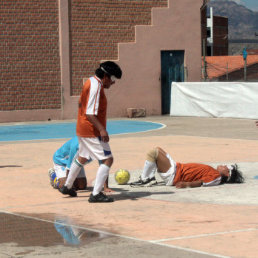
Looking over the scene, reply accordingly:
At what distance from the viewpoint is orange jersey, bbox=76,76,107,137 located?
10.2m

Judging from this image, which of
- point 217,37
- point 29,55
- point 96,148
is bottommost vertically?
point 96,148

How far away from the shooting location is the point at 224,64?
6838 cm

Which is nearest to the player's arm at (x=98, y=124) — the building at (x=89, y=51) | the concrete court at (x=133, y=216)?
the concrete court at (x=133, y=216)

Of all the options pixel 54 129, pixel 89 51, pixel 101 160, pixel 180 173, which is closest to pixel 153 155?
pixel 180 173

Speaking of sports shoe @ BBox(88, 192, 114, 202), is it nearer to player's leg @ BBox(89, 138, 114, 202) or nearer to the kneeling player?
player's leg @ BBox(89, 138, 114, 202)

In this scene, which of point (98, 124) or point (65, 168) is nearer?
point (98, 124)

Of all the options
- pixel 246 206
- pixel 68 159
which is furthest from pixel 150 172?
pixel 246 206

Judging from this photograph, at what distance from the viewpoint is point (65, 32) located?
3259 cm

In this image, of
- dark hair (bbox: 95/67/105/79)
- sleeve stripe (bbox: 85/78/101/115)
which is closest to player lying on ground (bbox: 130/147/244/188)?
sleeve stripe (bbox: 85/78/101/115)

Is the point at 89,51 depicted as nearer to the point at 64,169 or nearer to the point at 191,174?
the point at 64,169

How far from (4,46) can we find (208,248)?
25323 millimetres

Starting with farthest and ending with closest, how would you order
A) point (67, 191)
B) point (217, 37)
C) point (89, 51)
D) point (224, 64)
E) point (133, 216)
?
point (217, 37), point (224, 64), point (89, 51), point (67, 191), point (133, 216)

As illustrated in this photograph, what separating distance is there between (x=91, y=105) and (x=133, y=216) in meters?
1.81

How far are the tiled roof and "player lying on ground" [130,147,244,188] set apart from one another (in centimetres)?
5295
